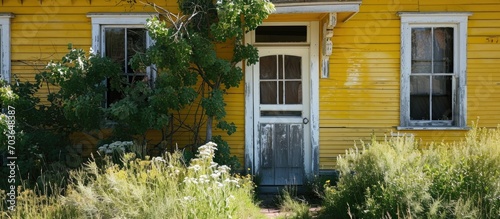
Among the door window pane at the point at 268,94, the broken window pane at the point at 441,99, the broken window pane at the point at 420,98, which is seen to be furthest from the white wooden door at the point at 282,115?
the broken window pane at the point at 441,99

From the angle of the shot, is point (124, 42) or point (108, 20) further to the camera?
point (124, 42)

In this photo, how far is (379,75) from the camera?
8.83 metres

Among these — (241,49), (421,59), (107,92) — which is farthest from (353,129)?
(107,92)

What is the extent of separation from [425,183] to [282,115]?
3.75 metres

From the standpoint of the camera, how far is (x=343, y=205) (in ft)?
21.0

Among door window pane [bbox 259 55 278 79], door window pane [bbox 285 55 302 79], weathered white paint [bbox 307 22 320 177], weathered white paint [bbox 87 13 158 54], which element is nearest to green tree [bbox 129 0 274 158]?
weathered white paint [bbox 87 13 158 54]

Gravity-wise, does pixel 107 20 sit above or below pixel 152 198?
above

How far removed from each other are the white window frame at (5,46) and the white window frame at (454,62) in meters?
6.69

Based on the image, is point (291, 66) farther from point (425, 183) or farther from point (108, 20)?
point (425, 183)

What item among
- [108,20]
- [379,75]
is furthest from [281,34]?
[108,20]

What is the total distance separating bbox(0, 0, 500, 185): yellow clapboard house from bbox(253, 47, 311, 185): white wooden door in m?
0.02

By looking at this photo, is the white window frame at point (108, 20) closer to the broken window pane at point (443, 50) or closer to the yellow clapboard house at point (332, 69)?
the yellow clapboard house at point (332, 69)

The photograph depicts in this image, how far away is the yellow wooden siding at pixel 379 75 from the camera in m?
8.73

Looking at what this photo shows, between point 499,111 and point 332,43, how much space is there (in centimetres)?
310
